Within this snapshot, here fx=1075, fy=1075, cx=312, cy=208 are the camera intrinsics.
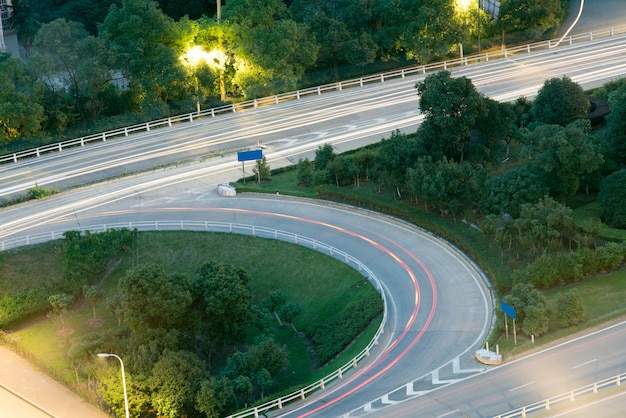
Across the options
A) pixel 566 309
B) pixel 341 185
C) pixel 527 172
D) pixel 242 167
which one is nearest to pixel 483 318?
pixel 566 309

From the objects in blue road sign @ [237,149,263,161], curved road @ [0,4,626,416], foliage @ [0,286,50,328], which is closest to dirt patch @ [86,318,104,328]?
foliage @ [0,286,50,328]

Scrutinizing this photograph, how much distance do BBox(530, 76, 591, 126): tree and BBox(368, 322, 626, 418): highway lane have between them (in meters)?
27.4

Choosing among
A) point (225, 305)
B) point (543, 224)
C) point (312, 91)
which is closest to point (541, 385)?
point (543, 224)

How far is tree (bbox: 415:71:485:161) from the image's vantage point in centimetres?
7775

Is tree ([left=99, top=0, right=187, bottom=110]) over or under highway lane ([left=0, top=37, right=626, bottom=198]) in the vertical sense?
over

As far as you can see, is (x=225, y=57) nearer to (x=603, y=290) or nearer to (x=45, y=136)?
(x=45, y=136)

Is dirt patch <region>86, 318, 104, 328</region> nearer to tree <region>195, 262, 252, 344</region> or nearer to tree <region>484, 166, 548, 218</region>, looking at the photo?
tree <region>195, 262, 252, 344</region>

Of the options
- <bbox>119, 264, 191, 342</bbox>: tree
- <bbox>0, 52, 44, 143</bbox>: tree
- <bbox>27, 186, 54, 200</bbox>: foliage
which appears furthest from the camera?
<bbox>0, 52, 44, 143</bbox>: tree

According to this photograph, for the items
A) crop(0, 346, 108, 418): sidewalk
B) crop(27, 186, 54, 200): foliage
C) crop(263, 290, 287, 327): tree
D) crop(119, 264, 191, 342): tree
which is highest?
crop(27, 186, 54, 200): foliage

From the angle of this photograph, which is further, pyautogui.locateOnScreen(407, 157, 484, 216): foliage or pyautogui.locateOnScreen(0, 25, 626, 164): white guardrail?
pyautogui.locateOnScreen(0, 25, 626, 164): white guardrail

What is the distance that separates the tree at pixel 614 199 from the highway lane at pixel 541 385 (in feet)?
41.1

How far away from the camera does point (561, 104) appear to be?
8169 centimetres

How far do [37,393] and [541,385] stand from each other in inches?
1130

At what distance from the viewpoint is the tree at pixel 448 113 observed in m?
77.8
